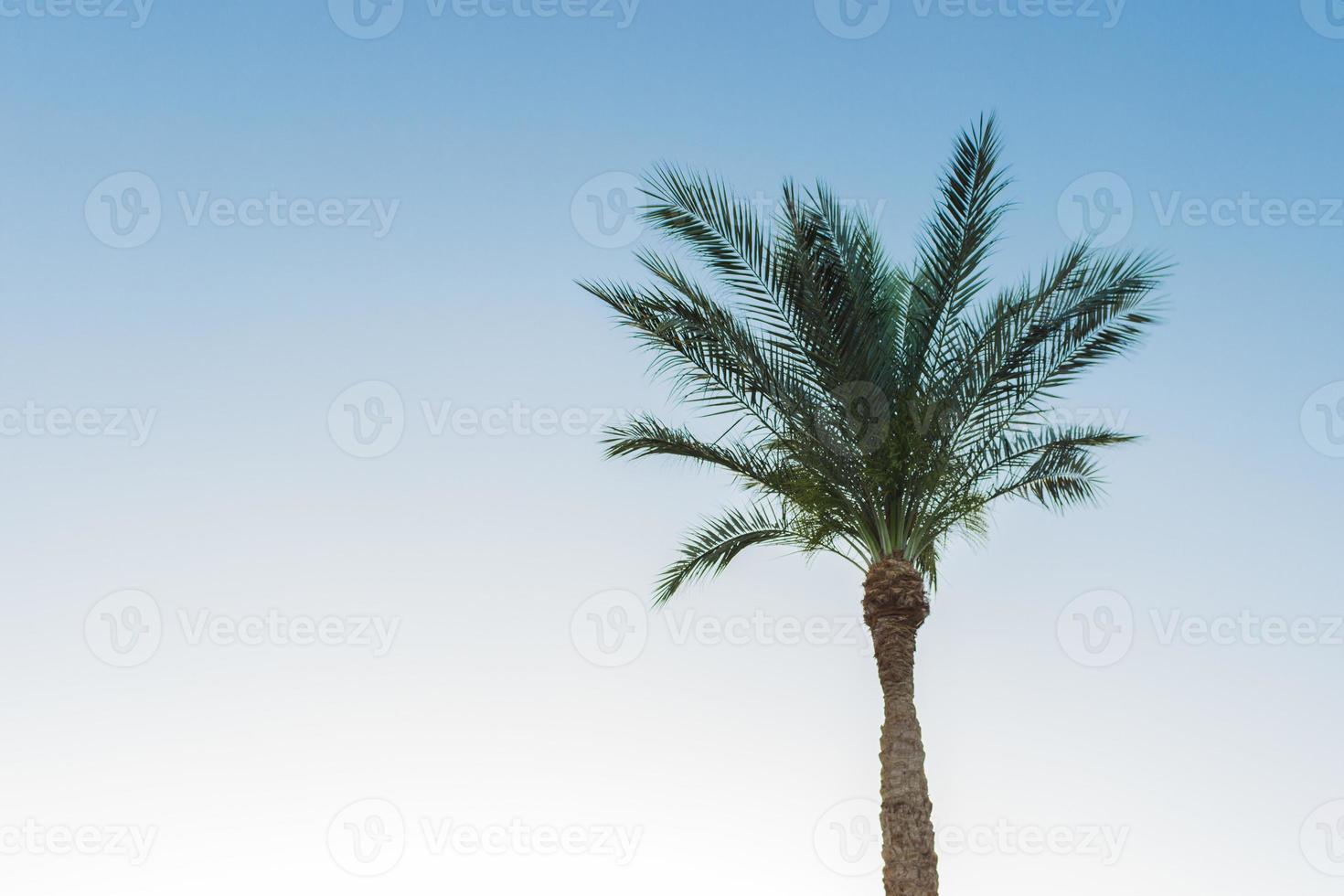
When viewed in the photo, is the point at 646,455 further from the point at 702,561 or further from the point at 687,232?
the point at 687,232

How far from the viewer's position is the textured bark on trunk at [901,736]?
11.4 meters

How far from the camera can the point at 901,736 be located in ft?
39.4

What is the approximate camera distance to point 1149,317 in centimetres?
1244

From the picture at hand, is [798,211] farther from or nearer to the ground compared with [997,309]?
farther from the ground

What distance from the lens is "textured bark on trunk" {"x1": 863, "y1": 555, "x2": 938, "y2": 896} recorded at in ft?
37.3

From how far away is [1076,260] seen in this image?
1215 cm

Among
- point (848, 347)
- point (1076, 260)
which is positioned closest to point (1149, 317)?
point (1076, 260)

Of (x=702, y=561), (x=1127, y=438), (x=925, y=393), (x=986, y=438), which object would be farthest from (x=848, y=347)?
(x=1127, y=438)

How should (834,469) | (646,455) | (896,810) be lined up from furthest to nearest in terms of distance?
(646,455), (834,469), (896,810)

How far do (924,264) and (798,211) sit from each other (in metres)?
1.52

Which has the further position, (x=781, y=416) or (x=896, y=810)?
(x=781, y=416)

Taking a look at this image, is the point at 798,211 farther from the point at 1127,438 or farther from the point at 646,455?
the point at 1127,438

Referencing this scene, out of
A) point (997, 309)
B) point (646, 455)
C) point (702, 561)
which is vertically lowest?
point (702, 561)

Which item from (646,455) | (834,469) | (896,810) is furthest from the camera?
(646,455)
